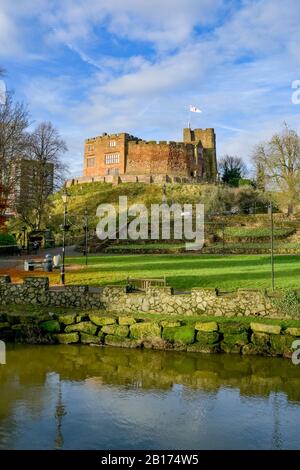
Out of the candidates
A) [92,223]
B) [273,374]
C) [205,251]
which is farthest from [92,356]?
[92,223]

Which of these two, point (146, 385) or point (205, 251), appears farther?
point (205, 251)

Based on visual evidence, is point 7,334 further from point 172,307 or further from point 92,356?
point 172,307

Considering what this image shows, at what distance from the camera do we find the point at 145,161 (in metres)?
74.6

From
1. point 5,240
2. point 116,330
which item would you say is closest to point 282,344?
point 116,330

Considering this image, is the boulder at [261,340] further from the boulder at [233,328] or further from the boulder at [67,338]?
the boulder at [67,338]

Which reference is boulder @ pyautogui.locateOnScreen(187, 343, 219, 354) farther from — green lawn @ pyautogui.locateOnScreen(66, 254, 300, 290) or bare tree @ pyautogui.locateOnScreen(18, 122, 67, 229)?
bare tree @ pyautogui.locateOnScreen(18, 122, 67, 229)

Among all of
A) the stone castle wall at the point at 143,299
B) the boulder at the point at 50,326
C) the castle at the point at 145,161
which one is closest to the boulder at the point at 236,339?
the stone castle wall at the point at 143,299

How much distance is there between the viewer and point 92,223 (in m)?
50.8

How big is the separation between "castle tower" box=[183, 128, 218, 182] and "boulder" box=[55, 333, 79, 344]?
213ft

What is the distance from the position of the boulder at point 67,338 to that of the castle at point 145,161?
186ft

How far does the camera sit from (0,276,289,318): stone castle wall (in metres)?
15.1

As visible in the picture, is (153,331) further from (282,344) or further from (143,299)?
(282,344)
